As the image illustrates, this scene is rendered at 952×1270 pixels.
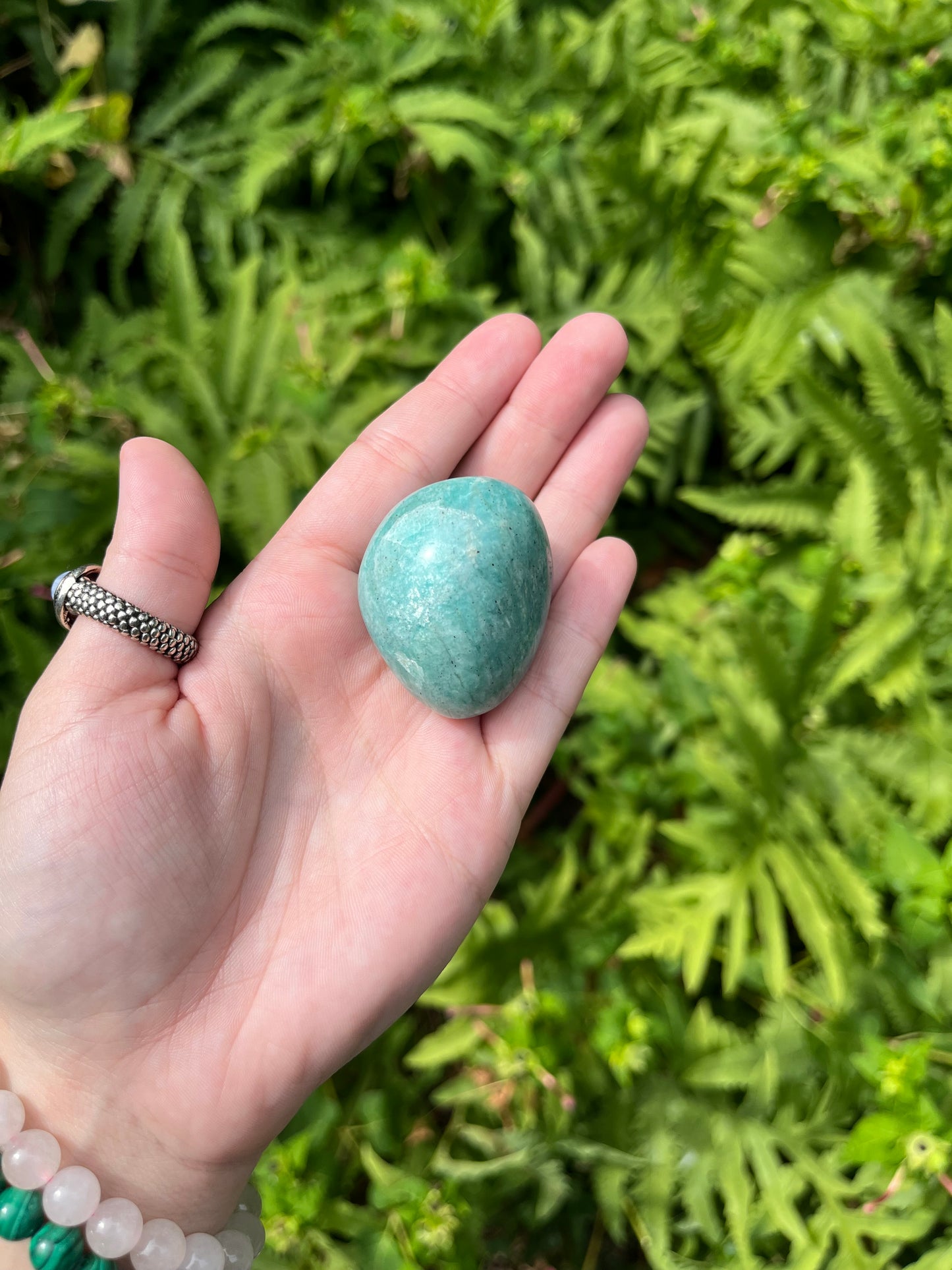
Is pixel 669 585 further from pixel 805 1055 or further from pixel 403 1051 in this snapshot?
pixel 403 1051

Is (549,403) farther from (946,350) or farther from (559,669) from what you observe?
(946,350)

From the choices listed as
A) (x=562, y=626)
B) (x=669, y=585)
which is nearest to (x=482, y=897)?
(x=562, y=626)

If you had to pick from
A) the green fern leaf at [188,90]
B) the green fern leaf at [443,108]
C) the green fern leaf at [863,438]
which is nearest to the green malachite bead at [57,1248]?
the green fern leaf at [863,438]

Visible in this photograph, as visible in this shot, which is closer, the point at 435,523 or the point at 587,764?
the point at 435,523

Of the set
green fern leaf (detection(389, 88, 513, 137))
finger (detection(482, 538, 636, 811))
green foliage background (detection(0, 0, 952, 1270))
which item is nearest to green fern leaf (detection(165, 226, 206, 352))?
green foliage background (detection(0, 0, 952, 1270))

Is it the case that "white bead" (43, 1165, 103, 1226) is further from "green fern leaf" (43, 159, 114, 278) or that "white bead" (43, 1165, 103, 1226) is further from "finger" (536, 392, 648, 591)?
"green fern leaf" (43, 159, 114, 278)

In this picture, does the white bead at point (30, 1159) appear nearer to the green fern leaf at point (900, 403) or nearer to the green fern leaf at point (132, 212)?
the green fern leaf at point (900, 403)

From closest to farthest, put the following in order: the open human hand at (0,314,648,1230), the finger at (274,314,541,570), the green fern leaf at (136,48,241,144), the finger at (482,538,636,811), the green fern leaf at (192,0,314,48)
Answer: the open human hand at (0,314,648,1230)
the finger at (482,538,636,811)
the finger at (274,314,541,570)
the green fern leaf at (192,0,314,48)
the green fern leaf at (136,48,241,144)
